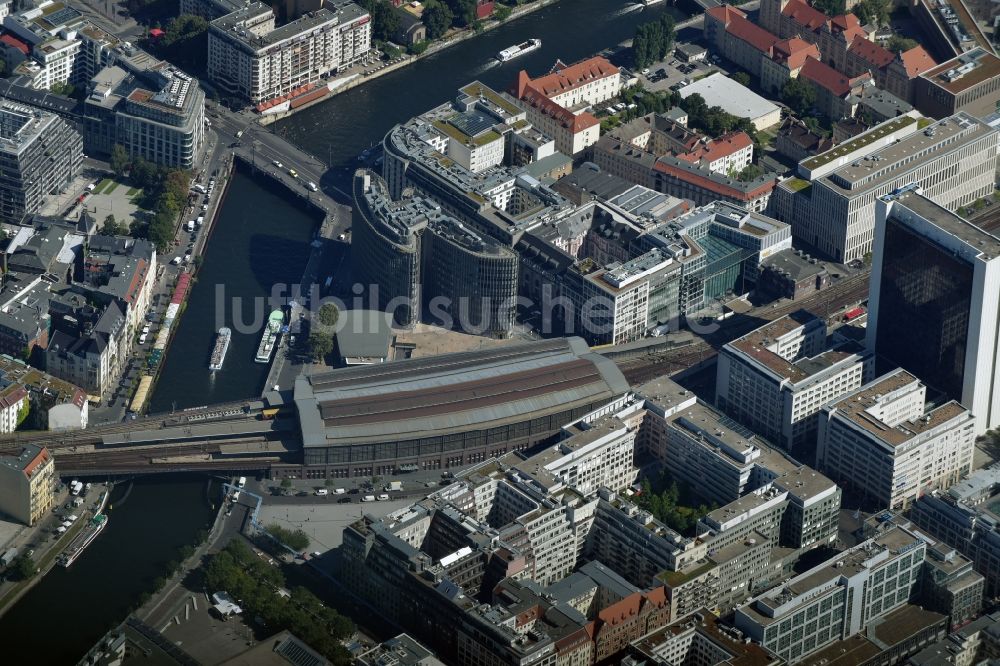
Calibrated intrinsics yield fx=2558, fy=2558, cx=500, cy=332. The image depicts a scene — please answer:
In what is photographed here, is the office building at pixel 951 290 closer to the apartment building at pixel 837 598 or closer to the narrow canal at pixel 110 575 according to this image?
the apartment building at pixel 837 598

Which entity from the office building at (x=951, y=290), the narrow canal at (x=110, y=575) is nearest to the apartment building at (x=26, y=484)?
the narrow canal at (x=110, y=575)

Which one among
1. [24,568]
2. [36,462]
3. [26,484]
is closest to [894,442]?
[36,462]

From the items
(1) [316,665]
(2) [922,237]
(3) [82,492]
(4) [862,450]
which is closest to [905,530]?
(4) [862,450]

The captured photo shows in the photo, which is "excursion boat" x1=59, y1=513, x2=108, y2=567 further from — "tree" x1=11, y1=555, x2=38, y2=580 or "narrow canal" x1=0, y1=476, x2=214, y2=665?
"tree" x1=11, y1=555, x2=38, y2=580

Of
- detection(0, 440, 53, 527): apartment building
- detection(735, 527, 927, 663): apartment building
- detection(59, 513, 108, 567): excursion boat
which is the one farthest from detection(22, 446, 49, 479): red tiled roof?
detection(735, 527, 927, 663): apartment building

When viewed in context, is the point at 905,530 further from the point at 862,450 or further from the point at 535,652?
the point at 535,652
